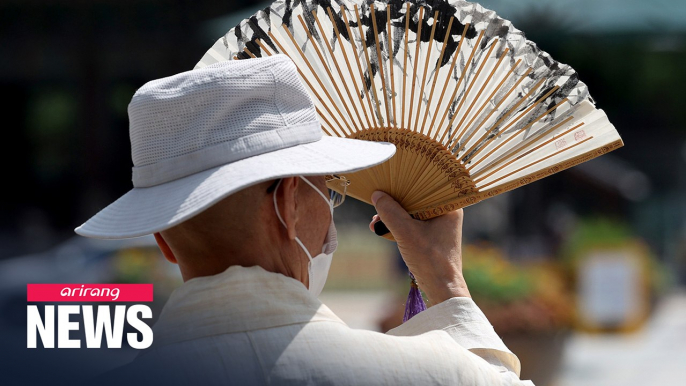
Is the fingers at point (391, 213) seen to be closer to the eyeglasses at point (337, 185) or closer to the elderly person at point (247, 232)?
the eyeglasses at point (337, 185)

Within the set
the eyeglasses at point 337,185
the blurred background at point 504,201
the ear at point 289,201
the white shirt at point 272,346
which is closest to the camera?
the white shirt at point 272,346

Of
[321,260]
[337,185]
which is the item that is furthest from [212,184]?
[337,185]

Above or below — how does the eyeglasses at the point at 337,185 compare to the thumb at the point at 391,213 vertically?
above

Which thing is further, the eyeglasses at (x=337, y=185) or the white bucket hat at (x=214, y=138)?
the eyeglasses at (x=337, y=185)

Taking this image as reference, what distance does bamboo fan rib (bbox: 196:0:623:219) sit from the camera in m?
1.73

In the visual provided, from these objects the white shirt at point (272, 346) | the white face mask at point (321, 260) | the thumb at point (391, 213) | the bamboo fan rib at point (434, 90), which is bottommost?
the white shirt at point (272, 346)

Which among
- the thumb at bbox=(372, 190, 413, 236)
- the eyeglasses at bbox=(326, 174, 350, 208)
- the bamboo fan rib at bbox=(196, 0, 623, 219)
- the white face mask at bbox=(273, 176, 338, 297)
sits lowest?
the white face mask at bbox=(273, 176, 338, 297)

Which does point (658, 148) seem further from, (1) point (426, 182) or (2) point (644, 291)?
(1) point (426, 182)

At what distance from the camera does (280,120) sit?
1.37 m

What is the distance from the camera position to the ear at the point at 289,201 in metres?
1.35

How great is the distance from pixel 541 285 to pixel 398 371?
4.52m

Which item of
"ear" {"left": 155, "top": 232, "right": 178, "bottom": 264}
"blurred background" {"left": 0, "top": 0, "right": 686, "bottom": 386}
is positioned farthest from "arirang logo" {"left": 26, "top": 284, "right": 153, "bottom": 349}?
"ear" {"left": 155, "top": 232, "right": 178, "bottom": 264}

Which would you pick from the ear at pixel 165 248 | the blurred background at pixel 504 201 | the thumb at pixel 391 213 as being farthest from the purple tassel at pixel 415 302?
the blurred background at pixel 504 201

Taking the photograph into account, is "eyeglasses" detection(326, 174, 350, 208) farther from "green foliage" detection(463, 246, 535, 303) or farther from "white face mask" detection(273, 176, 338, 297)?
"green foliage" detection(463, 246, 535, 303)
